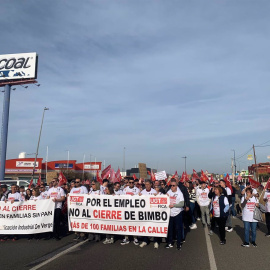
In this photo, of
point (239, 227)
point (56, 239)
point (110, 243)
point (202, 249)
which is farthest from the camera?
point (239, 227)

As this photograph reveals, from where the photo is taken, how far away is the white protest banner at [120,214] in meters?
7.90

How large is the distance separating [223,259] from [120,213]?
3.06 meters

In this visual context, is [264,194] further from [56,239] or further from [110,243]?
[56,239]

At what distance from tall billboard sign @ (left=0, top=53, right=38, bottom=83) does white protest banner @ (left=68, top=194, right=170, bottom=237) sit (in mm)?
31857

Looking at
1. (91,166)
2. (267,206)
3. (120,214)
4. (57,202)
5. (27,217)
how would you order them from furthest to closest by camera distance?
1. (91,166)
2. (267,206)
3. (57,202)
4. (27,217)
5. (120,214)

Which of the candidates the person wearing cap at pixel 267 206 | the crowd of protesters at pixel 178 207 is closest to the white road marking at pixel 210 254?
the crowd of protesters at pixel 178 207

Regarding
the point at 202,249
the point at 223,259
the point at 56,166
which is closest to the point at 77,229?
the point at 202,249

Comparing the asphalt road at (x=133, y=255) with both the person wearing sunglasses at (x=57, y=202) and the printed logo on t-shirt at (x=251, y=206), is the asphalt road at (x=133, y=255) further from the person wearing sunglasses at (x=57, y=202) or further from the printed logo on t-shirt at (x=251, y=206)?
the printed logo on t-shirt at (x=251, y=206)

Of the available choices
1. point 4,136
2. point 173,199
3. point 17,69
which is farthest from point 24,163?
point 173,199

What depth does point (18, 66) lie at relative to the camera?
122 feet

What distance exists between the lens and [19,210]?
909cm

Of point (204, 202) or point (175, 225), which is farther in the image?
point (204, 202)

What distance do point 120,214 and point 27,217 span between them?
9.96 feet

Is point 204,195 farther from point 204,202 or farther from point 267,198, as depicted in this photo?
point 267,198
